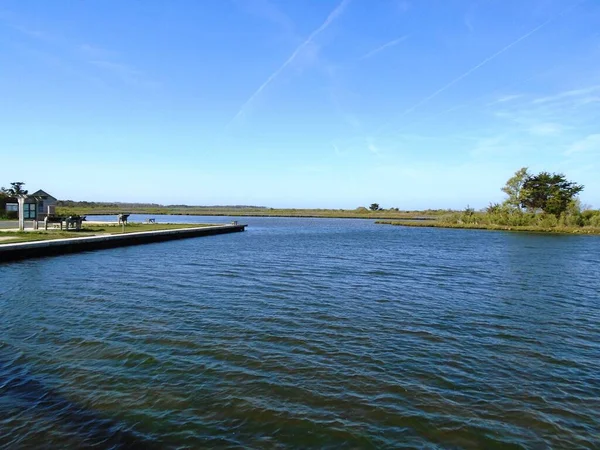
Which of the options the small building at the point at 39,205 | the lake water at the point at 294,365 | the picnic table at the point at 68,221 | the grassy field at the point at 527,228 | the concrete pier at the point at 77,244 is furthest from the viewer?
the grassy field at the point at 527,228

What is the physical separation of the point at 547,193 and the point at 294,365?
252 feet

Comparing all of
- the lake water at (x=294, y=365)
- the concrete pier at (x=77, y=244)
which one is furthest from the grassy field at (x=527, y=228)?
the concrete pier at (x=77, y=244)

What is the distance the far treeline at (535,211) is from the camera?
62.0m

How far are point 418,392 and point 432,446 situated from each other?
1.57 meters

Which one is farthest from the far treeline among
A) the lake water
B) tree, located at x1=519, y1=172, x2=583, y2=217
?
the lake water

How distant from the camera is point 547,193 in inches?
2776

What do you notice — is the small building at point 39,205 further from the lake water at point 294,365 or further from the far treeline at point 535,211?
the far treeline at point 535,211

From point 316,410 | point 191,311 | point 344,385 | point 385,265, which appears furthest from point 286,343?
point 385,265

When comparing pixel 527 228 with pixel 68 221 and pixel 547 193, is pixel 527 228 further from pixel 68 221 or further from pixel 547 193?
pixel 68 221

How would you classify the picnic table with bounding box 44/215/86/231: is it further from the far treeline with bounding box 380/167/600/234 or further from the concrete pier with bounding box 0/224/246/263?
the far treeline with bounding box 380/167/600/234

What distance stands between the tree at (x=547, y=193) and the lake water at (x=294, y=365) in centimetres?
6071

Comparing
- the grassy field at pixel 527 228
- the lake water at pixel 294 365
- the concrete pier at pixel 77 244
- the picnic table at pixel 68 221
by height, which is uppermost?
the picnic table at pixel 68 221

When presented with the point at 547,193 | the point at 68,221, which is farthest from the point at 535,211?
the point at 68,221

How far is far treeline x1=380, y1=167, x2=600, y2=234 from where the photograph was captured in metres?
62.0
